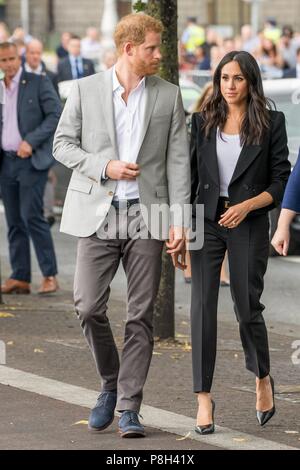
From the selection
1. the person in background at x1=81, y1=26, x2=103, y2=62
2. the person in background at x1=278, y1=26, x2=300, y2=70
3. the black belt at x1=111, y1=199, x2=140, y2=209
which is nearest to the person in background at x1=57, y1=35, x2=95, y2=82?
the person in background at x1=278, y1=26, x2=300, y2=70

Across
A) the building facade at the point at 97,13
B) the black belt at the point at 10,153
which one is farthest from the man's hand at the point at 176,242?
the building facade at the point at 97,13

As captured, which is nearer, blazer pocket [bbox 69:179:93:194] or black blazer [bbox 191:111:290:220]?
blazer pocket [bbox 69:179:93:194]

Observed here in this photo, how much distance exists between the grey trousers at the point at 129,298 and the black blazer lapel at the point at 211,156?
0.45 meters

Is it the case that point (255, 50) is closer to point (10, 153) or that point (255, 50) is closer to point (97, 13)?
point (10, 153)

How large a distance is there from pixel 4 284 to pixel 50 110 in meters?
1.61

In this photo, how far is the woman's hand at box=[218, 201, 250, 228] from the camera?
7.04 meters

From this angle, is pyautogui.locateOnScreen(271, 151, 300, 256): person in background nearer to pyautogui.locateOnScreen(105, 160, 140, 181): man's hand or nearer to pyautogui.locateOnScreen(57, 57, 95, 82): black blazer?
pyautogui.locateOnScreen(105, 160, 140, 181): man's hand

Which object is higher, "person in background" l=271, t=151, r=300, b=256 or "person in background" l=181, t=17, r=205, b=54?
"person in background" l=271, t=151, r=300, b=256

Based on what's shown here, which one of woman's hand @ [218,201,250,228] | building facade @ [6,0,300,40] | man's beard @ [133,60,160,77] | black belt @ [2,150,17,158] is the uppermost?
man's beard @ [133,60,160,77]

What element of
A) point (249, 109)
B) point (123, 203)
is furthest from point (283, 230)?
point (123, 203)

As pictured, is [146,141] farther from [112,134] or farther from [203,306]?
[203,306]

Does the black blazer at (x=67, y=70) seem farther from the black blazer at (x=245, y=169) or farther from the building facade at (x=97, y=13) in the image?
the building facade at (x=97, y=13)

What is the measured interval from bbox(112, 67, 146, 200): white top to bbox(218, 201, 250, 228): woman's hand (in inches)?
18.2

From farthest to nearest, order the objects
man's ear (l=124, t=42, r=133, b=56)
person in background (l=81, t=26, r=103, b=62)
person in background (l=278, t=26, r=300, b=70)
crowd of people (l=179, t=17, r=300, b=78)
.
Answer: person in background (l=81, t=26, r=103, b=62)
person in background (l=278, t=26, r=300, b=70)
crowd of people (l=179, t=17, r=300, b=78)
man's ear (l=124, t=42, r=133, b=56)
